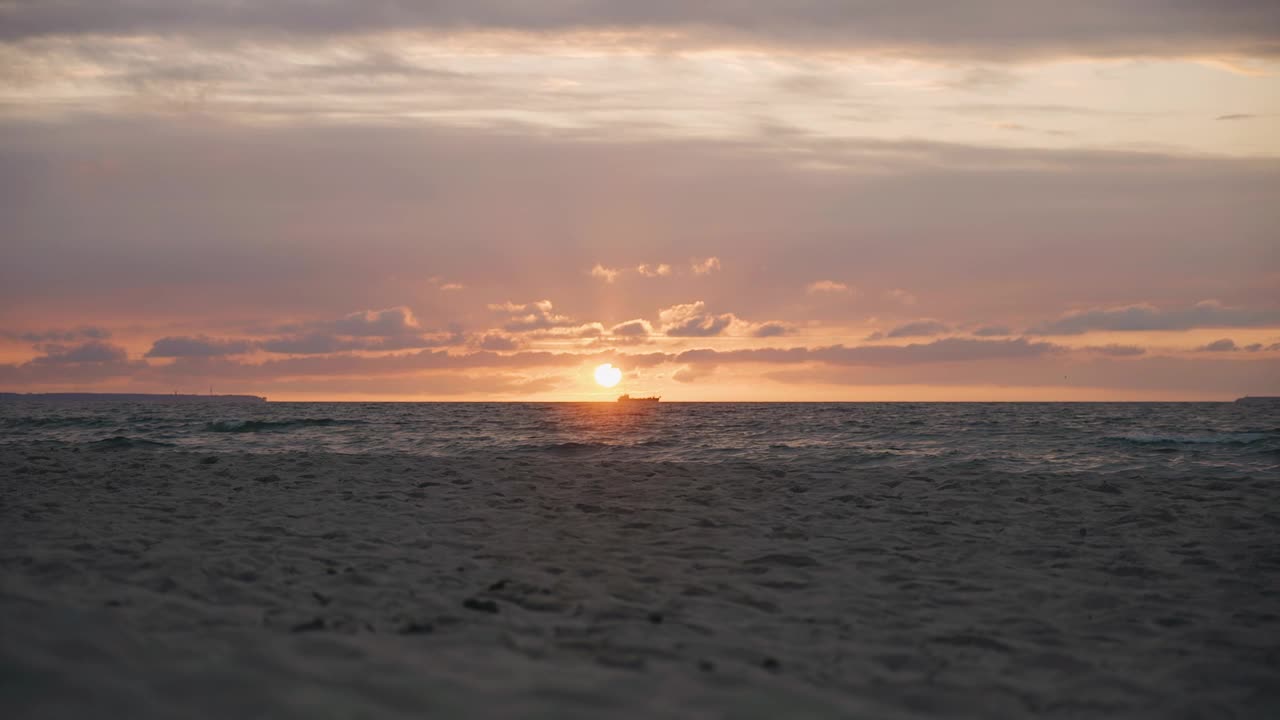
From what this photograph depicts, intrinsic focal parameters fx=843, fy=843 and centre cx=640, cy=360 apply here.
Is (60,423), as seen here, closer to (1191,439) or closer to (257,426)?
(257,426)

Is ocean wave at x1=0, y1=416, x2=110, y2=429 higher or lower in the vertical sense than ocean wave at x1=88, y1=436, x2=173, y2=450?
higher

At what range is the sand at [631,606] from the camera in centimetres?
687

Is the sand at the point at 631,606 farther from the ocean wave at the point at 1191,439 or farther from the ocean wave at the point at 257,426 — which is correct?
the ocean wave at the point at 257,426

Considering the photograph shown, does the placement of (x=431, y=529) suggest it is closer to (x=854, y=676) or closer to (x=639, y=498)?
(x=639, y=498)

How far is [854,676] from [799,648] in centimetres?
81

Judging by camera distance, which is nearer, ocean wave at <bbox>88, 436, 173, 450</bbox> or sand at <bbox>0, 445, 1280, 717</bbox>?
sand at <bbox>0, 445, 1280, 717</bbox>

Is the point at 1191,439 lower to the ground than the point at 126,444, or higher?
lower

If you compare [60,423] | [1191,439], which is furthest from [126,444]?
[1191,439]

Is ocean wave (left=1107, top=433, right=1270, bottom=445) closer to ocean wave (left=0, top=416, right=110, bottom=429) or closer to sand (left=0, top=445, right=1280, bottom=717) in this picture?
sand (left=0, top=445, right=1280, bottom=717)

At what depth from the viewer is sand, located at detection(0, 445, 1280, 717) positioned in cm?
687

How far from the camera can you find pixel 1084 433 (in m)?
45.3

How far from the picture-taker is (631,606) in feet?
31.8

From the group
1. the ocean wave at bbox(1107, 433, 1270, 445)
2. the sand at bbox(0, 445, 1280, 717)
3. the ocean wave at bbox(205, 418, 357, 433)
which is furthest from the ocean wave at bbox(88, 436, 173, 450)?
the ocean wave at bbox(1107, 433, 1270, 445)

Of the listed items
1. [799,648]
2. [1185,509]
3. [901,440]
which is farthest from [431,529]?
[901,440]
